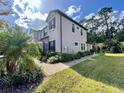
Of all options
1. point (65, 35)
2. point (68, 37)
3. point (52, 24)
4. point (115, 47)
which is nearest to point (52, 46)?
point (65, 35)

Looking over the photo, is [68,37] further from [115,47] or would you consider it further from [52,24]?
[115,47]

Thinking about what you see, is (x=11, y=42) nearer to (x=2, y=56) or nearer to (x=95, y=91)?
(x=2, y=56)

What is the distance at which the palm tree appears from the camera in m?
12.6

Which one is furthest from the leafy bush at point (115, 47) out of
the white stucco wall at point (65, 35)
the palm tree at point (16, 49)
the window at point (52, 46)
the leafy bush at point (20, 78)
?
the leafy bush at point (20, 78)

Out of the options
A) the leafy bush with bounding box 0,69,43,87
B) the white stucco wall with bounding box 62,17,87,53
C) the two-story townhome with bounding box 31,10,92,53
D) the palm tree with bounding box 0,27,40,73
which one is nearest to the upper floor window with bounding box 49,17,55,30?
the two-story townhome with bounding box 31,10,92,53

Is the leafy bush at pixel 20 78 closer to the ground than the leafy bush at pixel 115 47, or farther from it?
closer to the ground

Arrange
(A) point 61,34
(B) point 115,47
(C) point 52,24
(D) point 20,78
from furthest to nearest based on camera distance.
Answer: (B) point 115,47
(C) point 52,24
(A) point 61,34
(D) point 20,78

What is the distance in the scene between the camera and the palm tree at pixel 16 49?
12.6m

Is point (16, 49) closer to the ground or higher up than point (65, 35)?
closer to the ground

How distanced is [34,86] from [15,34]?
3.83 m

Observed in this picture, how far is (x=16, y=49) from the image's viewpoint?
41.0 feet

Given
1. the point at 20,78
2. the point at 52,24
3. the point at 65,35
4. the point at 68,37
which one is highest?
the point at 52,24

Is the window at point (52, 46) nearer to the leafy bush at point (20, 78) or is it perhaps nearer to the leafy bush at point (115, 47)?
the leafy bush at point (20, 78)

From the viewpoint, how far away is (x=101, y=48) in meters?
51.4
